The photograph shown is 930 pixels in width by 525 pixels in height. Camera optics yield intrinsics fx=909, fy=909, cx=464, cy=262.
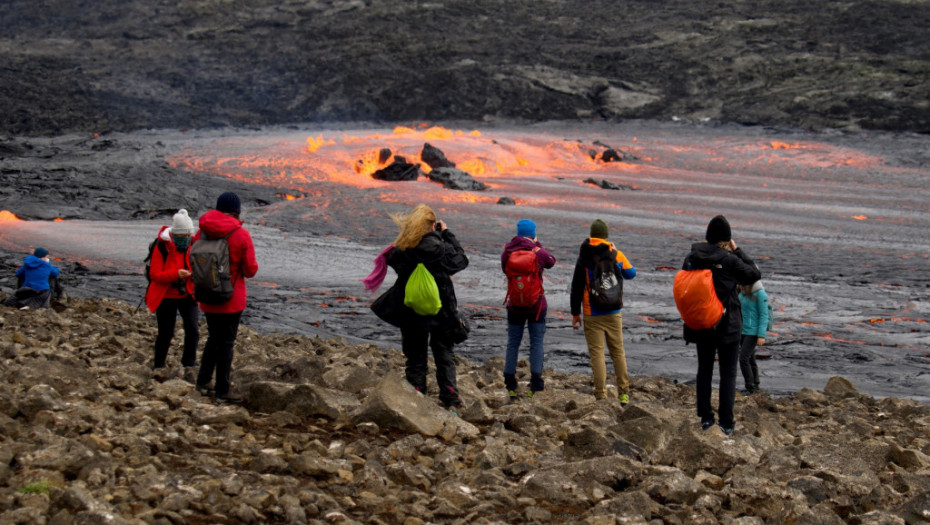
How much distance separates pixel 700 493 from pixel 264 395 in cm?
285

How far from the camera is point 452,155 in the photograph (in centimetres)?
4178

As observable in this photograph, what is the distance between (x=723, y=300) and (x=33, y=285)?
29.2ft

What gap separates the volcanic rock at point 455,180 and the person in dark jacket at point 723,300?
94.2 feet

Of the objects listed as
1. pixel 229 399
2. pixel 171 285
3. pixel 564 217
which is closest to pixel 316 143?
pixel 564 217

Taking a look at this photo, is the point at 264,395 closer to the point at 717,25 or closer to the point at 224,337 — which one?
the point at 224,337

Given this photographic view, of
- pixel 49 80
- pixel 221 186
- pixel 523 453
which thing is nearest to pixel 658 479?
pixel 523 453

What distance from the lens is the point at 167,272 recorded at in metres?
7.23

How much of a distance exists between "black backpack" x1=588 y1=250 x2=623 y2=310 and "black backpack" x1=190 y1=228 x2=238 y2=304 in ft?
10.1

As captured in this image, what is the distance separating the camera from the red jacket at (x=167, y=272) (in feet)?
23.8

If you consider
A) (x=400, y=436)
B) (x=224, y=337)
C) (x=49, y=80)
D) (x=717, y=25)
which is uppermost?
(x=717, y=25)

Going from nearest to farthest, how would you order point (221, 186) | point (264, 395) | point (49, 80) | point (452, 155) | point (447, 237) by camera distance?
point (264, 395) < point (447, 237) < point (221, 186) < point (452, 155) < point (49, 80)

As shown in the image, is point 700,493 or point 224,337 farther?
point 224,337

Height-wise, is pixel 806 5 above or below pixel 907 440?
above

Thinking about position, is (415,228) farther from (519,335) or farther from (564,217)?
(564,217)
